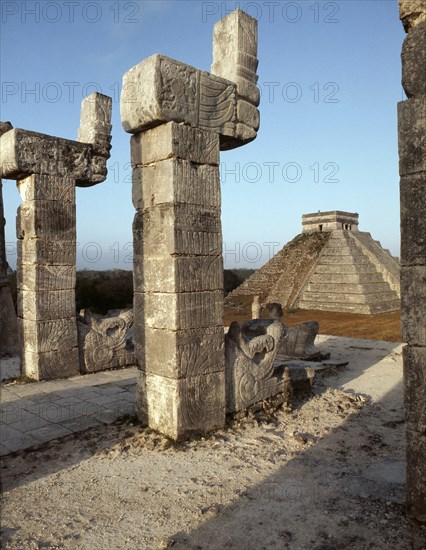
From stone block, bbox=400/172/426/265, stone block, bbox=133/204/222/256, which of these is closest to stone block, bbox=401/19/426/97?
stone block, bbox=400/172/426/265

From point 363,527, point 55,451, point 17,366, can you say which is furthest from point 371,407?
point 17,366

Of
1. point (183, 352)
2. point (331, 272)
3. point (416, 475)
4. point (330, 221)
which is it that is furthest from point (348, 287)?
point (416, 475)

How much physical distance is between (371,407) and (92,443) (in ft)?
13.1

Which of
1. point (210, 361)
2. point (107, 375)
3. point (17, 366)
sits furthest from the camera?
point (17, 366)

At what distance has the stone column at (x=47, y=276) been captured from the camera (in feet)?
26.4

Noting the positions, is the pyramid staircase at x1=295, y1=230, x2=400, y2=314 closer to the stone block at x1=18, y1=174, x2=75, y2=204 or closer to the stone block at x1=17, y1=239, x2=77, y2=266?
the stone block at x1=17, y1=239, x2=77, y2=266

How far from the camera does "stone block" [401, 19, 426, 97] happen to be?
3275mm

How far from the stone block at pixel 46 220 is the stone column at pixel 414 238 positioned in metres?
6.43

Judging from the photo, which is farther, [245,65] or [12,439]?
[245,65]

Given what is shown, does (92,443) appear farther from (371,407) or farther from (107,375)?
(371,407)

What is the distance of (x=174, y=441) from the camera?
5.20 m

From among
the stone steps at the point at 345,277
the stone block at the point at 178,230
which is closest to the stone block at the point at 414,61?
the stone block at the point at 178,230

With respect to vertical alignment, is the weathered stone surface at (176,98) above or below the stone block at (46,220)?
above

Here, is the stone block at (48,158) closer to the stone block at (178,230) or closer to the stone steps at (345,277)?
the stone block at (178,230)
